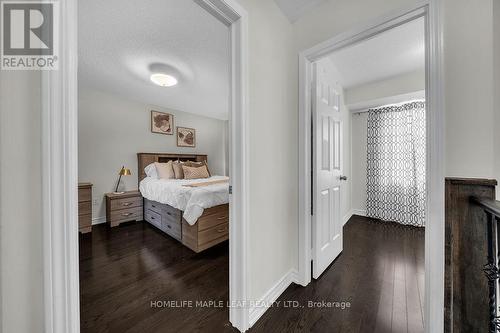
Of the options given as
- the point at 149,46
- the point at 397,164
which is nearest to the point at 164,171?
the point at 149,46

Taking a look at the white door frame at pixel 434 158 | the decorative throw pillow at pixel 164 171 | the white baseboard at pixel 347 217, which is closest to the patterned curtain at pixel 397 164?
the white baseboard at pixel 347 217

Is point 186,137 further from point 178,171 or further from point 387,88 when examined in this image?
point 387,88

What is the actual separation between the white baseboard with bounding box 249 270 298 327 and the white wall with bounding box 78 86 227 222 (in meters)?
3.46

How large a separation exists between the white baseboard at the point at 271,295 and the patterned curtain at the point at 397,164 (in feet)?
9.04

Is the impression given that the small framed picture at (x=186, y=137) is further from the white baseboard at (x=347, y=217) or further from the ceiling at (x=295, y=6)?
the white baseboard at (x=347, y=217)

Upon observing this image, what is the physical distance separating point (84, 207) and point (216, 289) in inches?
104

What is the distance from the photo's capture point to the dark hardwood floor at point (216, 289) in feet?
4.40

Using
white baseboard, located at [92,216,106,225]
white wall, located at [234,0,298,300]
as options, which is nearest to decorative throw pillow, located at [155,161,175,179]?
white baseboard, located at [92,216,106,225]

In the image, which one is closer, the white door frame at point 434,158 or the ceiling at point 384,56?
the white door frame at point 434,158

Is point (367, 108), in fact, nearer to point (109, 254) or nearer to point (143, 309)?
point (143, 309)

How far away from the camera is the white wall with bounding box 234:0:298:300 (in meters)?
1.38

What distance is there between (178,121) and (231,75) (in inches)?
147

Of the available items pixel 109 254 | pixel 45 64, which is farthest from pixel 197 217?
pixel 45 64

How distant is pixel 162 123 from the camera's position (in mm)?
4293
